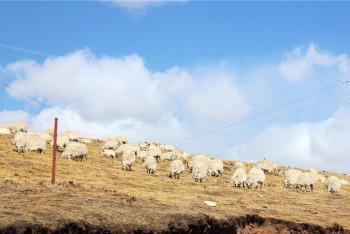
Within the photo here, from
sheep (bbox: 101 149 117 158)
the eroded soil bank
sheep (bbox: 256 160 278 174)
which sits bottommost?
the eroded soil bank

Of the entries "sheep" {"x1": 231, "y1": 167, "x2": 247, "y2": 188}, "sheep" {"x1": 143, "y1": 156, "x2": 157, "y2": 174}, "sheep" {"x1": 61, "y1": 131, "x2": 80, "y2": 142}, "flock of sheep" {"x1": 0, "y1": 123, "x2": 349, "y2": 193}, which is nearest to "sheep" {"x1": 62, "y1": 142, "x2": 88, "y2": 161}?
"flock of sheep" {"x1": 0, "y1": 123, "x2": 349, "y2": 193}

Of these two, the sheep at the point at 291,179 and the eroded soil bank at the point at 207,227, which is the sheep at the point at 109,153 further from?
the eroded soil bank at the point at 207,227

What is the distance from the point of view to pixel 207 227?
30047 mm

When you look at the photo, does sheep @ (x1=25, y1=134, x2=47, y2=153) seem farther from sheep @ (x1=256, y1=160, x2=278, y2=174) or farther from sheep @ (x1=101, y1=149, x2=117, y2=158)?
sheep @ (x1=256, y1=160, x2=278, y2=174)

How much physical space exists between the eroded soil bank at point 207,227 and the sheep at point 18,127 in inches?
2953

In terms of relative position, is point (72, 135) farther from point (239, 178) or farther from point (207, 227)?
point (207, 227)

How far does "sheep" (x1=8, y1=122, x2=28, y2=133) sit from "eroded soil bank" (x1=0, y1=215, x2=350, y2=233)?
246 feet

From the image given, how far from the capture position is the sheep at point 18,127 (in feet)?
329

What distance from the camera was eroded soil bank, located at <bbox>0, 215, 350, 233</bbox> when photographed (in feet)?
70.4

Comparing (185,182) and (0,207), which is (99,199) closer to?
(0,207)

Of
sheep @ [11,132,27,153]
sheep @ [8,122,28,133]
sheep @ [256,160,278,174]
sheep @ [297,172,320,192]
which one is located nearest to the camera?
sheep @ [11,132,27,153]

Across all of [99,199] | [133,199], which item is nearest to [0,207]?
[99,199]

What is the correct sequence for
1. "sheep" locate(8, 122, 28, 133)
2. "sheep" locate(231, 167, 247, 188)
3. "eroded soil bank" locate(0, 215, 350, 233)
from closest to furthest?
"eroded soil bank" locate(0, 215, 350, 233)
"sheep" locate(231, 167, 247, 188)
"sheep" locate(8, 122, 28, 133)

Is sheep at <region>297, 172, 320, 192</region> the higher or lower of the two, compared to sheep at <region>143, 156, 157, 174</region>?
lower
